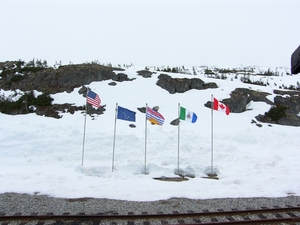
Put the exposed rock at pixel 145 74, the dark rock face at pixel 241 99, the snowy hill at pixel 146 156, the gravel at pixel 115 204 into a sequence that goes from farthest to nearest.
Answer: the exposed rock at pixel 145 74, the dark rock face at pixel 241 99, the snowy hill at pixel 146 156, the gravel at pixel 115 204

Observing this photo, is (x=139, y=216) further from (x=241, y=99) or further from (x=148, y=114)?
(x=241, y=99)

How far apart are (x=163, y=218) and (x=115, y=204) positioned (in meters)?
1.95

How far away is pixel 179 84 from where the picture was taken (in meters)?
33.2

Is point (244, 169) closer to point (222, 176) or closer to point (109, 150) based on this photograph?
point (222, 176)

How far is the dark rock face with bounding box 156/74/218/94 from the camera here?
32.7 metres

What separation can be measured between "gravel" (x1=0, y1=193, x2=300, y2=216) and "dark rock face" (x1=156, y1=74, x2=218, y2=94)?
24.2 meters

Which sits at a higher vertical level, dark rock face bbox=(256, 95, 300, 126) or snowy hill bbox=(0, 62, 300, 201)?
dark rock face bbox=(256, 95, 300, 126)

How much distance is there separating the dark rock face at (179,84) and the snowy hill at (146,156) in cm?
418

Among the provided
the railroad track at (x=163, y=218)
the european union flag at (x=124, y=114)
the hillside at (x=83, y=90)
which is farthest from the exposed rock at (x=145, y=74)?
the railroad track at (x=163, y=218)

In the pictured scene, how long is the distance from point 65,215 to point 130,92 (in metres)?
24.5

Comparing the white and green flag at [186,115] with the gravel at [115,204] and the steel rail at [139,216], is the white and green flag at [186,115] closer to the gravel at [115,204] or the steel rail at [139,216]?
the gravel at [115,204]

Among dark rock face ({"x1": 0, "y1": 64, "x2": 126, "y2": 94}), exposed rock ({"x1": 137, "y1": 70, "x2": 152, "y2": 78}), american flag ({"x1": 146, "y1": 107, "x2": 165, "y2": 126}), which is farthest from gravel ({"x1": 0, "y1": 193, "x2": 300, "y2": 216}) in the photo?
exposed rock ({"x1": 137, "y1": 70, "x2": 152, "y2": 78})

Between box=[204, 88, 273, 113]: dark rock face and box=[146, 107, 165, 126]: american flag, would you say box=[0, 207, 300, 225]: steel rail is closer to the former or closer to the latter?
box=[146, 107, 165, 126]: american flag

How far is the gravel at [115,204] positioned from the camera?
24.8ft
